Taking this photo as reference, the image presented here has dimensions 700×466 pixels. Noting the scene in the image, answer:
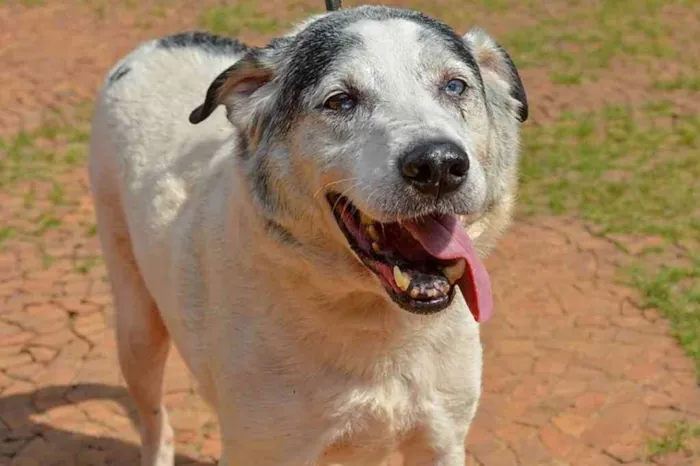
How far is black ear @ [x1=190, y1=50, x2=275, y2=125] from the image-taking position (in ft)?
11.8

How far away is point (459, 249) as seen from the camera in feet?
10.4

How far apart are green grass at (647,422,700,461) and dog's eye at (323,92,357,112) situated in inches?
104

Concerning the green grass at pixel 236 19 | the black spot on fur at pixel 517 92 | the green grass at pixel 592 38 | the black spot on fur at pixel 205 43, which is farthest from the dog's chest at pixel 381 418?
the green grass at pixel 236 19

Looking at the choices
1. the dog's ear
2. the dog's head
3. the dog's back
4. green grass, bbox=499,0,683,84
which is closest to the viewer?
the dog's head

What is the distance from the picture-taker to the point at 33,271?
6715 millimetres

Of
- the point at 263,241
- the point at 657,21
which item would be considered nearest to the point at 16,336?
the point at 263,241

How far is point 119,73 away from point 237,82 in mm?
1446

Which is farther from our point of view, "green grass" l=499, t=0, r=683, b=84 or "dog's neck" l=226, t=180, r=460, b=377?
"green grass" l=499, t=0, r=683, b=84

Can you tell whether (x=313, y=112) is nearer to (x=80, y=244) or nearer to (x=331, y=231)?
(x=331, y=231)

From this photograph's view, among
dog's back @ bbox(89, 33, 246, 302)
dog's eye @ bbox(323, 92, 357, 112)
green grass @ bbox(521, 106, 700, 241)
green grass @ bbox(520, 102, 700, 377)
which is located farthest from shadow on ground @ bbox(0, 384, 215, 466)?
green grass @ bbox(521, 106, 700, 241)

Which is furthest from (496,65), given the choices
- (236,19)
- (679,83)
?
(236,19)

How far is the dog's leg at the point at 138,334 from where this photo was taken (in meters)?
4.73

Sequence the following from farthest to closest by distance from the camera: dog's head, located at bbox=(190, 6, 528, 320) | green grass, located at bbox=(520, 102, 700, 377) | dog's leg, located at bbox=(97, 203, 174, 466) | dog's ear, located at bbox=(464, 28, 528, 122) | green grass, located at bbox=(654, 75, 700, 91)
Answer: green grass, located at bbox=(654, 75, 700, 91) < green grass, located at bbox=(520, 102, 700, 377) < dog's leg, located at bbox=(97, 203, 174, 466) < dog's ear, located at bbox=(464, 28, 528, 122) < dog's head, located at bbox=(190, 6, 528, 320)

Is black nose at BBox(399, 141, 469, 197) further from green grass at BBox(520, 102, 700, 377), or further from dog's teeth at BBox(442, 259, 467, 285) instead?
green grass at BBox(520, 102, 700, 377)
